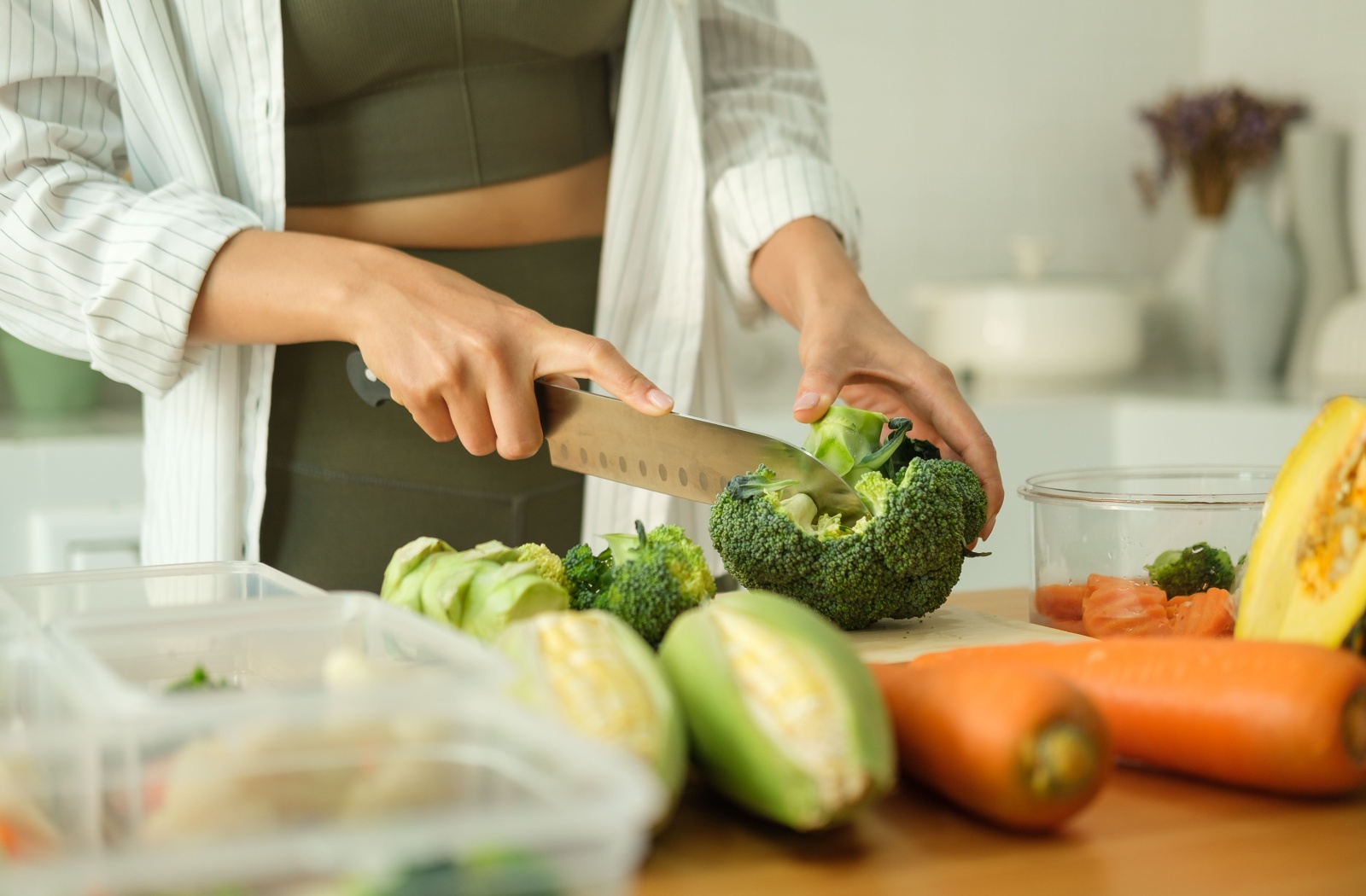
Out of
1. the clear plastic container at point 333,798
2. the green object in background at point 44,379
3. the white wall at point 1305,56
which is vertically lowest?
the clear plastic container at point 333,798

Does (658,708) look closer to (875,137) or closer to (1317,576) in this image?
(1317,576)

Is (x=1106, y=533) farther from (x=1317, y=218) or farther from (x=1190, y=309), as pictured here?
(x=1190, y=309)

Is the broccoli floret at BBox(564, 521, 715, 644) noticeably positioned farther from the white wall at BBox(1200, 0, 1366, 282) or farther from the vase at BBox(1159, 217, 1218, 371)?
the vase at BBox(1159, 217, 1218, 371)

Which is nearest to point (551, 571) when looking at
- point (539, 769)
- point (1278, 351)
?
point (539, 769)

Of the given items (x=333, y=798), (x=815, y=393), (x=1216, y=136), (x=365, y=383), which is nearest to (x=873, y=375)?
(x=815, y=393)

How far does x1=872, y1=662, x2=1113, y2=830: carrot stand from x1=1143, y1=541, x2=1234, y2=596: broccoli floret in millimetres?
356

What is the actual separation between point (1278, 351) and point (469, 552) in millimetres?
2613

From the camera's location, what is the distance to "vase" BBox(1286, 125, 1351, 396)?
2885mm

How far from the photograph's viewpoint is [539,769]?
17.3 inches

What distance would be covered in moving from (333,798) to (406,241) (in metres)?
0.92

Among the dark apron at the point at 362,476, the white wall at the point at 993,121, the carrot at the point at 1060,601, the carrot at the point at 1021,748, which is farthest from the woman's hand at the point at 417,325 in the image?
the white wall at the point at 993,121

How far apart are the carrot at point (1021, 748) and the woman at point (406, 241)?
42 centimetres

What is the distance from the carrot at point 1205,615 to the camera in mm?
852

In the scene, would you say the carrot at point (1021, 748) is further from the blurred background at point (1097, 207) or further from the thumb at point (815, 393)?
the blurred background at point (1097, 207)
